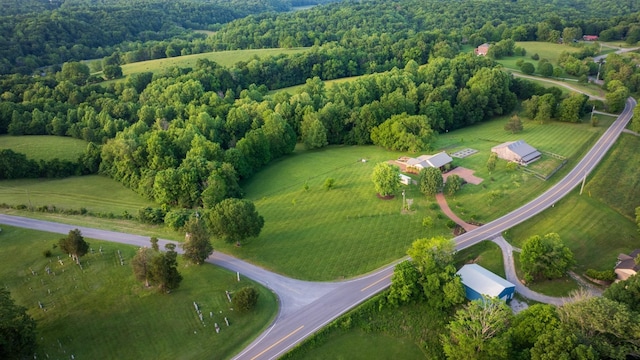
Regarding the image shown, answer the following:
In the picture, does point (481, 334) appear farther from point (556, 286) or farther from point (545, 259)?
point (556, 286)

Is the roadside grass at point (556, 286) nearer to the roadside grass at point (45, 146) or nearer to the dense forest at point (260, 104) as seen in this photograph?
the dense forest at point (260, 104)

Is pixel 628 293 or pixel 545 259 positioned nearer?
pixel 628 293

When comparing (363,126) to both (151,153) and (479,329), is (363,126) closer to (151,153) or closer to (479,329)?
(151,153)

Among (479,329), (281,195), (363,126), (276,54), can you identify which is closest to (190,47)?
(276,54)

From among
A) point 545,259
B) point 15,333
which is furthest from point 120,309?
point 545,259

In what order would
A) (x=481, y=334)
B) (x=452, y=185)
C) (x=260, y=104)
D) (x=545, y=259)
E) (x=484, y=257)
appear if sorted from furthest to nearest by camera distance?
(x=260, y=104), (x=452, y=185), (x=484, y=257), (x=545, y=259), (x=481, y=334)

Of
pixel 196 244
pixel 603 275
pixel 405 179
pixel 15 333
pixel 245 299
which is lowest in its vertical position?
pixel 603 275

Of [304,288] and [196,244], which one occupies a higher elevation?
[196,244]

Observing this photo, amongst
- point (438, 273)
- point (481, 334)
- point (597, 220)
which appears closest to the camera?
point (481, 334)

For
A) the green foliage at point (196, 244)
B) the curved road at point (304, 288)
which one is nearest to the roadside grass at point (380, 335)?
the curved road at point (304, 288)
